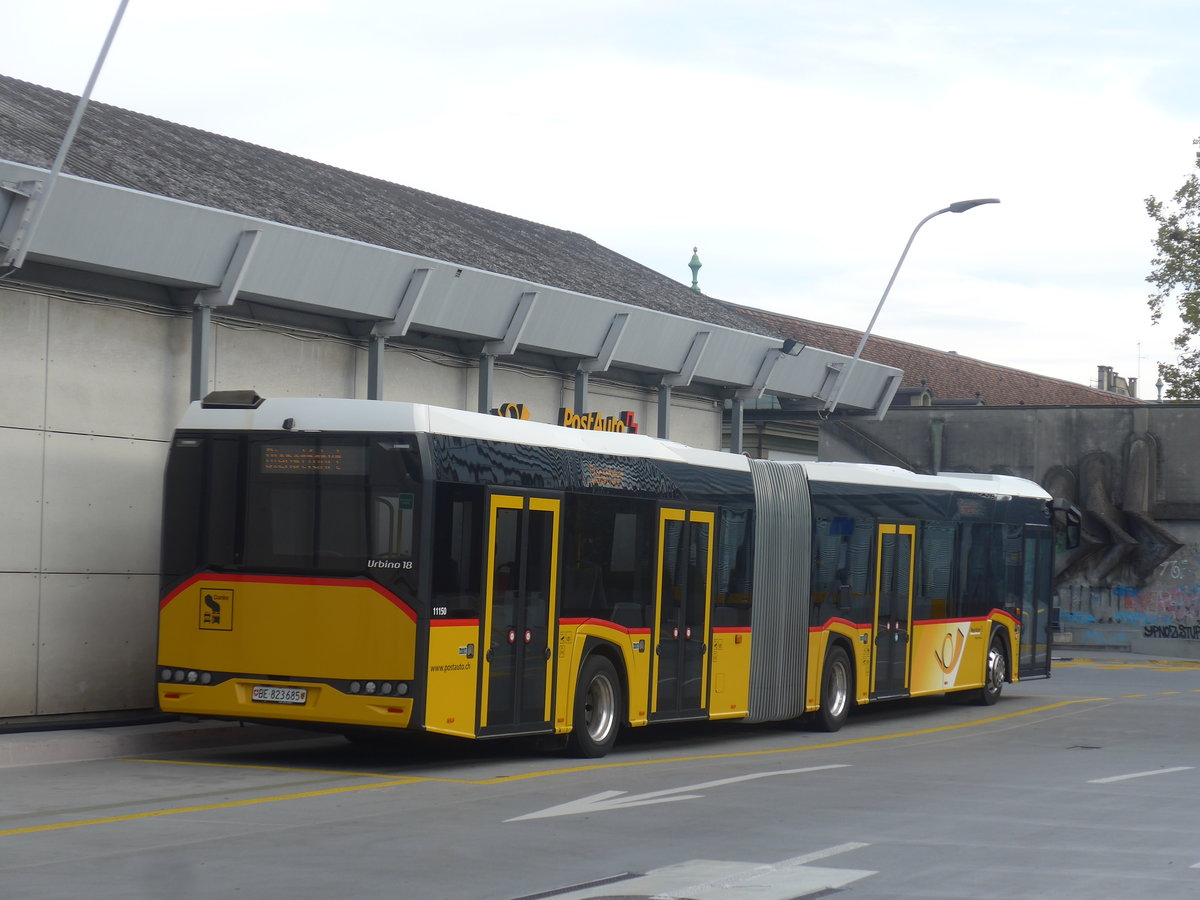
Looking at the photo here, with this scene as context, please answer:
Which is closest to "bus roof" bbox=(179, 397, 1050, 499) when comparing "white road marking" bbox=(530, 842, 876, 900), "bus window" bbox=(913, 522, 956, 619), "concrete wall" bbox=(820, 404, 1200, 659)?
"white road marking" bbox=(530, 842, 876, 900)

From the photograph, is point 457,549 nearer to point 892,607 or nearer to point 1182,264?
point 892,607

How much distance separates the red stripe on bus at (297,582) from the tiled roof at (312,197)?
4765 millimetres

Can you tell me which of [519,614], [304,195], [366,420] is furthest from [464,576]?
[304,195]

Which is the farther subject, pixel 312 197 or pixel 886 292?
pixel 886 292

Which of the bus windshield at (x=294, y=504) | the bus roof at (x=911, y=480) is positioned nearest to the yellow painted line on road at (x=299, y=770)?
the bus windshield at (x=294, y=504)

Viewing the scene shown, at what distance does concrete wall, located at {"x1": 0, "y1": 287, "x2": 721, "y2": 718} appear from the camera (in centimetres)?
1641

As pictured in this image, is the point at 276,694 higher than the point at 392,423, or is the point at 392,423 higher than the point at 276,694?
the point at 392,423

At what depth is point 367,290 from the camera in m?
19.8

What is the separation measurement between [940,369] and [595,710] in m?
52.9

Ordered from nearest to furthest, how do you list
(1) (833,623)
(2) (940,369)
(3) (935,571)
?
(1) (833,623), (3) (935,571), (2) (940,369)

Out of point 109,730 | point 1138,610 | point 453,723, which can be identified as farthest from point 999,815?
point 1138,610

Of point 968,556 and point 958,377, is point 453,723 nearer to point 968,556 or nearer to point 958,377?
point 968,556

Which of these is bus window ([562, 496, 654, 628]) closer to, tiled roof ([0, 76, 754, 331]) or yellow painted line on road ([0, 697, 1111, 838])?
yellow painted line on road ([0, 697, 1111, 838])

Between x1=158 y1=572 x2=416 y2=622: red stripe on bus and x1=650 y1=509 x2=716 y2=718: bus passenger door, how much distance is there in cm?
371
